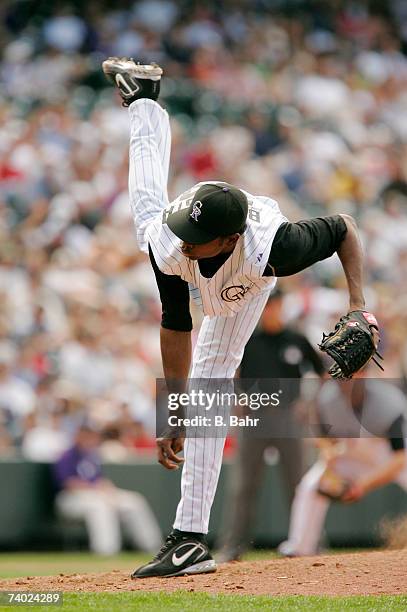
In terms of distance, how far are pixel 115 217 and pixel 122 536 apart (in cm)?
383

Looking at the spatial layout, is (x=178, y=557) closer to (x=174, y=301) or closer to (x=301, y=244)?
(x=174, y=301)

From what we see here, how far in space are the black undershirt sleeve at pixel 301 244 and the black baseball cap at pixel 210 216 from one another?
0.61ft

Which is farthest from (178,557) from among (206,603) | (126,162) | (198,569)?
(126,162)

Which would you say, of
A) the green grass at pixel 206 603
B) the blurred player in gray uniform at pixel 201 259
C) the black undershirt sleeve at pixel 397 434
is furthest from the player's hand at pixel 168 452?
the black undershirt sleeve at pixel 397 434

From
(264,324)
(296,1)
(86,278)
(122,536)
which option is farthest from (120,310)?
(296,1)

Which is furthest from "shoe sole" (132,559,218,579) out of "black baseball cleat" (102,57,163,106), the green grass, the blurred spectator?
the blurred spectator

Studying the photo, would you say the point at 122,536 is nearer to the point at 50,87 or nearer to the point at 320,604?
the point at 320,604

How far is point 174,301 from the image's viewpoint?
16.1 feet

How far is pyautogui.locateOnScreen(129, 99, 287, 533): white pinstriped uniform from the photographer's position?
468cm

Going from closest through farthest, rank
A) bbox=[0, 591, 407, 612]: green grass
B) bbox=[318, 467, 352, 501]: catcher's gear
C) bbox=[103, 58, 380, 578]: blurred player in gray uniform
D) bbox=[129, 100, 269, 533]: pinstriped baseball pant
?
bbox=[0, 591, 407, 612]: green grass < bbox=[103, 58, 380, 578]: blurred player in gray uniform < bbox=[129, 100, 269, 533]: pinstriped baseball pant < bbox=[318, 467, 352, 501]: catcher's gear

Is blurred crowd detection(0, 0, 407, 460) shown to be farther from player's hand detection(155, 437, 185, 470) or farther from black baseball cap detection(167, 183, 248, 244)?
black baseball cap detection(167, 183, 248, 244)

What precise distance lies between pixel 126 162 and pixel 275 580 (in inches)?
326

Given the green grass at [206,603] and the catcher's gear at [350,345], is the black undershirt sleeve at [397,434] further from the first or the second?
the catcher's gear at [350,345]

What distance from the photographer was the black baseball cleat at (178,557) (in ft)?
17.3
